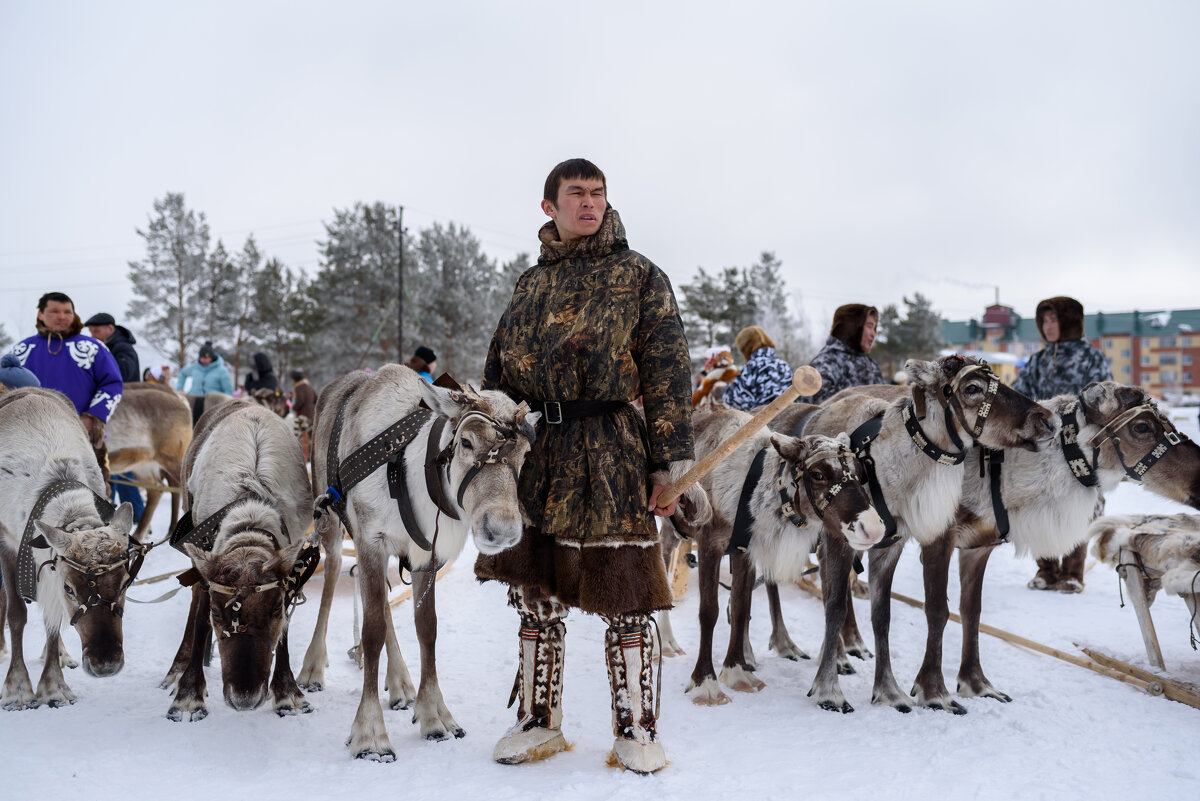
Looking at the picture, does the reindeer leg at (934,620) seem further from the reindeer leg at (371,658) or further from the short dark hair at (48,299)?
the short dark hair at (48,299)

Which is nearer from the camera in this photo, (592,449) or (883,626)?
(592,449)

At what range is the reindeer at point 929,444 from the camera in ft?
13.7

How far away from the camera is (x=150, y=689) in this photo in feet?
14.5

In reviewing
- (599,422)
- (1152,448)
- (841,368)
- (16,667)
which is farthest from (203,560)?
(1152,448)

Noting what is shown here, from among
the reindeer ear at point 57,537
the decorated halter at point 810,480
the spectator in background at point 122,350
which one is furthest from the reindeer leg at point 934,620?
the spectator in background at point 122,350

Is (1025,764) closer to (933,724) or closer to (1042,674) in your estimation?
(933,724)

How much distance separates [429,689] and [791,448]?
2.25m

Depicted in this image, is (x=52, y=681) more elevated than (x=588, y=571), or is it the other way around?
(x=588, y=571)

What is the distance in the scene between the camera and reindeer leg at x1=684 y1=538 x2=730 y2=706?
4.32 metres

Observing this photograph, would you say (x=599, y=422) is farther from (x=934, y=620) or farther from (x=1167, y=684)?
(x=1167, y=684)

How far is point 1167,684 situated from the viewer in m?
4.20

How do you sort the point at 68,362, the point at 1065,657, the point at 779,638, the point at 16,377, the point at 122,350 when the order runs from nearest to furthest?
1. the point at 1065,657
2. the point at 779,638
3. the point at 16,377
4. the point at 68,362
5. the point at 122,350

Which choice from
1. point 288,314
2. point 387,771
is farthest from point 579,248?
point 288,314

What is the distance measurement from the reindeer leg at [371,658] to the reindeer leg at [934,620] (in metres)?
2.77
